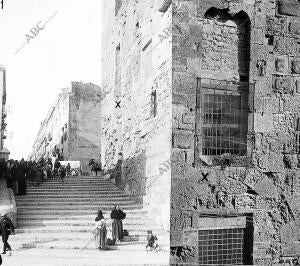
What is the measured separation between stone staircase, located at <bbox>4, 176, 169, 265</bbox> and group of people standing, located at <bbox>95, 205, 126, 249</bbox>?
178 mm

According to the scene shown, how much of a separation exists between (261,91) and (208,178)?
2427 millimetres

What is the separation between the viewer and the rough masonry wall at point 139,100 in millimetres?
10164

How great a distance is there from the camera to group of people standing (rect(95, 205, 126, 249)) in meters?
10.1

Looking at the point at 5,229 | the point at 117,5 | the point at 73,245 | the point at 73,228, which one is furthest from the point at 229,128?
the point at 117,5

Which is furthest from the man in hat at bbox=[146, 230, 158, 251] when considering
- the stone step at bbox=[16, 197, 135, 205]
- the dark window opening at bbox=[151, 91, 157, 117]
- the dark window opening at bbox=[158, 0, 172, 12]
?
the dark window opening at bbox=[158, 0, 172, 12]

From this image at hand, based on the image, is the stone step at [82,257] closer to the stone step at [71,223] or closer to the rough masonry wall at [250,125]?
the rough masonry wall at [250,125]

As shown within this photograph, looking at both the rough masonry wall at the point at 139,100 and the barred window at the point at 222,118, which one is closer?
the barred window at the point at 222,118

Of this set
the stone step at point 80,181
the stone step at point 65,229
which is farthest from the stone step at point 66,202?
the stone step at point 80,181

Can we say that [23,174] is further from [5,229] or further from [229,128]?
[229,128]

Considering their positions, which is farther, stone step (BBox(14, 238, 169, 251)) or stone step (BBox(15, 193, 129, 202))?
stone step (BBox(15, 193, 129, 202))

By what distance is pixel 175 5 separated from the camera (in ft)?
31.5

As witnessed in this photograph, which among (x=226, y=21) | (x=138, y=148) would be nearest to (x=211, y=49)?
(x=226, y=21)

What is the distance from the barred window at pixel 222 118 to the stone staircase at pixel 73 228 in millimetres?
Result: 2419

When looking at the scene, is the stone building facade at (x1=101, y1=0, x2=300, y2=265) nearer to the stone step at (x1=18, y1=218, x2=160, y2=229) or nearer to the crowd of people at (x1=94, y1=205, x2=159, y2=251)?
the crowd of people at (x1=94, y1=205, x2=159, y2=251)
